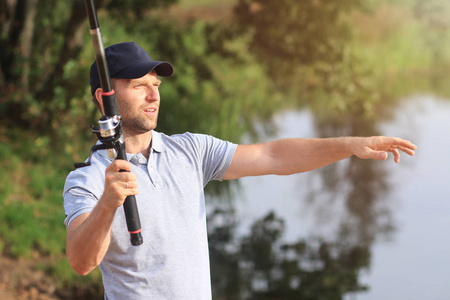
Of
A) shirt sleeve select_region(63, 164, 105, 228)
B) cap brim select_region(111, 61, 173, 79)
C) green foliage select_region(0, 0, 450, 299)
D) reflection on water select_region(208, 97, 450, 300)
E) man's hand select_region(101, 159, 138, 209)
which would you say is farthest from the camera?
reflection on water select_region(208, 97, 450, 300)

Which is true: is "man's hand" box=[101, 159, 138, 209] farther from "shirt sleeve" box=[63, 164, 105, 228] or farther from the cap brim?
the cap brim

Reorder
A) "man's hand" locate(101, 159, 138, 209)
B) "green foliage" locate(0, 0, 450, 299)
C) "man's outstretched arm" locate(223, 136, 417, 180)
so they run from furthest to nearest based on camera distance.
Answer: "green foliage" locate(0, 0, 450, 299), "man's outstretched arm" locate(223, 136, 417, 180), "man's hand" locate(101, 159, 138, 209)

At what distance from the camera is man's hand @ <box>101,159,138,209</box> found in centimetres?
138

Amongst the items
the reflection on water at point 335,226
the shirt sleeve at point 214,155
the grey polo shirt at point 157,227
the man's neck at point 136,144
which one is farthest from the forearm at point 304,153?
the reflection on water at point 335,226

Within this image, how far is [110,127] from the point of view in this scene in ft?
4.77

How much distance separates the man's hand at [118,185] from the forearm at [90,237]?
3cm

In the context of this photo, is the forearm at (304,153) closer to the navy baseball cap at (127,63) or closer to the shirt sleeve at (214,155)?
the shirt sleeve at (214,155)

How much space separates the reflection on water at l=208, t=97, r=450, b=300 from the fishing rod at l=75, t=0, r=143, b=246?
17.1 ft

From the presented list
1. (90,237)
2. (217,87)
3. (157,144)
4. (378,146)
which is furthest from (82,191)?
(217,87)

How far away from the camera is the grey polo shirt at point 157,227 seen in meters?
1.66

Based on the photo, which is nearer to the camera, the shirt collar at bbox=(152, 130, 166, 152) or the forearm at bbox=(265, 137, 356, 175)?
the shirt collar at bbox=(152, 130, 166, 152)

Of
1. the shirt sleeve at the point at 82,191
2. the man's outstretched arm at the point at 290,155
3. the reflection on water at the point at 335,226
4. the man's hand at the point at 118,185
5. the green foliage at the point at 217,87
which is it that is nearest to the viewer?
the man's hand at the point at 118,185

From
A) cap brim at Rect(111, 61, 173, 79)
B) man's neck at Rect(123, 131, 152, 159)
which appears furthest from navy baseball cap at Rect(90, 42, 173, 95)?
man's neck at Rect(123, 131, 152, 159)

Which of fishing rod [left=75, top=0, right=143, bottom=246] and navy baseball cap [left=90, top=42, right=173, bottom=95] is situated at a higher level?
navy baseball cap [left=90, top=42, right=173, bottom=95]
